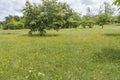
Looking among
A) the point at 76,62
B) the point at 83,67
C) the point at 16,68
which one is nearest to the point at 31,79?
the point at 16,68

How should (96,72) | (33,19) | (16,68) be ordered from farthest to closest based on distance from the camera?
(33,19)
(16,68)
(96,72)

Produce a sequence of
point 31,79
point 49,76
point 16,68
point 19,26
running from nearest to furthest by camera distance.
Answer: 1. point 31,79
2. point 49,76
3. point 16,68
4. point 19,26

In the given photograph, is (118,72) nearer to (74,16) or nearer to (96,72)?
(96,72)

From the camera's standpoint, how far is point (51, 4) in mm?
34750

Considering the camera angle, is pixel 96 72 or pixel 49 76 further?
pixel 96 72

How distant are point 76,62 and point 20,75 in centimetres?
332

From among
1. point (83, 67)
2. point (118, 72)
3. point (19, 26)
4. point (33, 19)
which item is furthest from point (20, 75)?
point (19, 26)

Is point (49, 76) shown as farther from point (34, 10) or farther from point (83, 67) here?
point (34, 10)

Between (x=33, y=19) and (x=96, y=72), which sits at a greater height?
(x=33, y=19)

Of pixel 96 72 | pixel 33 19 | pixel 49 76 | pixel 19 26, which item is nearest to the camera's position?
pixel 49 76

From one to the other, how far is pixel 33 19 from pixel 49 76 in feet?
86.2

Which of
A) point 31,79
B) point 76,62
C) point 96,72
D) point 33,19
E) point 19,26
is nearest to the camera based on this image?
point 31,79

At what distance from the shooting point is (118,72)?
870 centimetres

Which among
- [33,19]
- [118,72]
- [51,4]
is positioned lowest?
[118,72]
